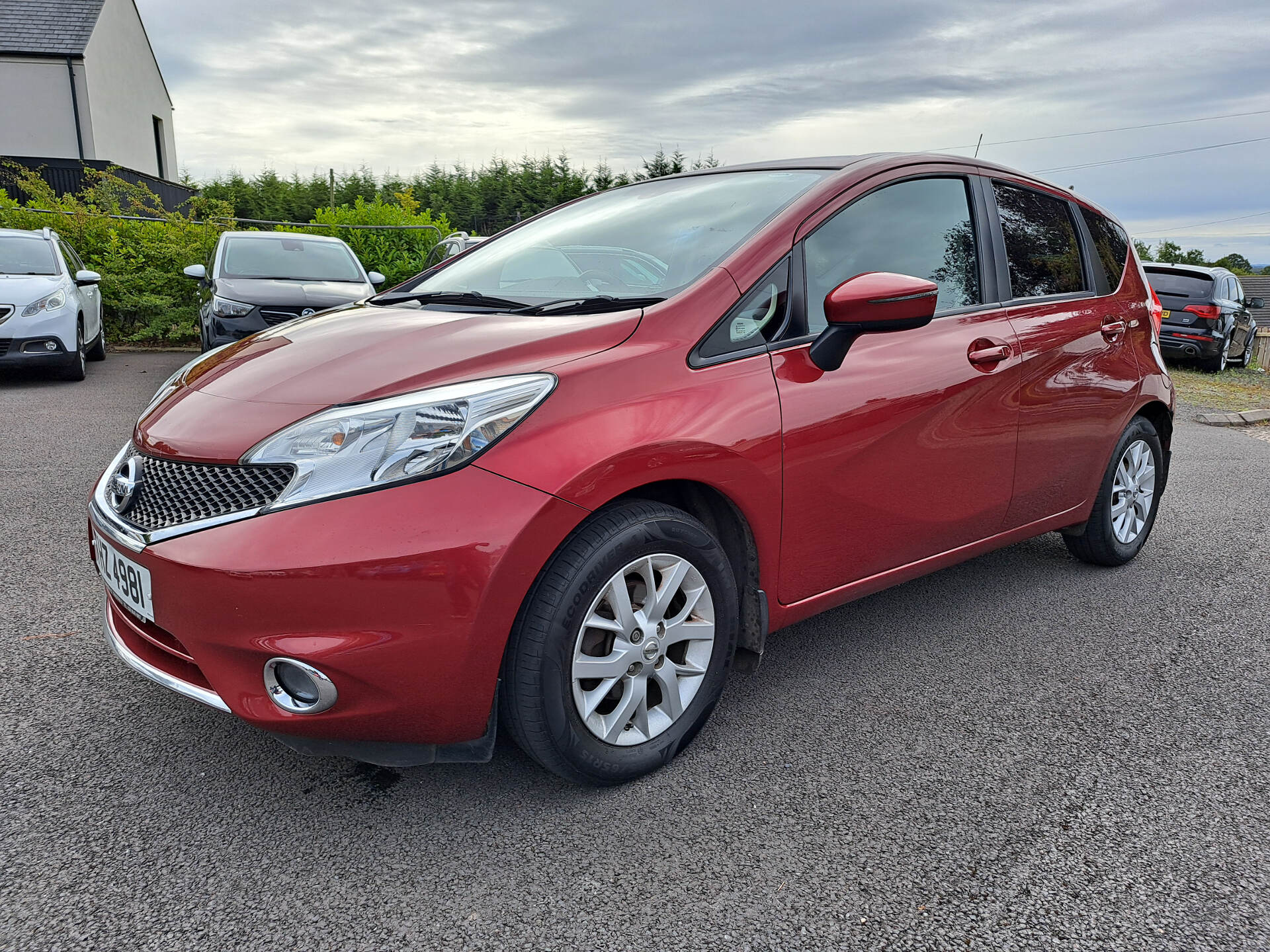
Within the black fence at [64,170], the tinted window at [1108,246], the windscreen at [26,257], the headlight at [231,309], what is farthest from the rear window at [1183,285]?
the black fence at [64,170]

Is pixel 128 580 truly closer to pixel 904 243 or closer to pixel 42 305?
pixel 904 243

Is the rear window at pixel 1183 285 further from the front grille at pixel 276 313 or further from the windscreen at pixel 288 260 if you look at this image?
the front grille at pixel 276 313

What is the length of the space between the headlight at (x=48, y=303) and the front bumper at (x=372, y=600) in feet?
27.2

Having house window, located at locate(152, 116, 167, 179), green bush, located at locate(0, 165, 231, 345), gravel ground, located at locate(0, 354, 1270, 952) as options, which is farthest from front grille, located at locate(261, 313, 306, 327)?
house window, located at locate(152, 116, 167, 179)

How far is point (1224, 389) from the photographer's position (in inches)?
513

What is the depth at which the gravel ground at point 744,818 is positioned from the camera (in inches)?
72.1

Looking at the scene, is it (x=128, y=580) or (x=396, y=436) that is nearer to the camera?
(x=396, y=436)

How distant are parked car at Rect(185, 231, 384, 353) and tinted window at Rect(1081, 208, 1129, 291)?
5842 mm

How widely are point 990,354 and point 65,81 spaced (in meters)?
28.9

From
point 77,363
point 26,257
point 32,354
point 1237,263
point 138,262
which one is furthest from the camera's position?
point 1237,263

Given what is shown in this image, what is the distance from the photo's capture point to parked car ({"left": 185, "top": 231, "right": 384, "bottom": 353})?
8.20 metres

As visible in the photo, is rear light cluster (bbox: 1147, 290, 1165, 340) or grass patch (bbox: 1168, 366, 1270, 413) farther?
grass patch (bbox: 1168, 366, 1270, 413)

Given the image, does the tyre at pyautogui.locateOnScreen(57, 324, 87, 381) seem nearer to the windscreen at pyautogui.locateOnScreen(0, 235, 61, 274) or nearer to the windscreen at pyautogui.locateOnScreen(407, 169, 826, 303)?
the windscreen at pyautogui.locateOnScreen(0, 235, 61, 274)

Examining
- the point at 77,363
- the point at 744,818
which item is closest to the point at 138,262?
the point at 77,363
